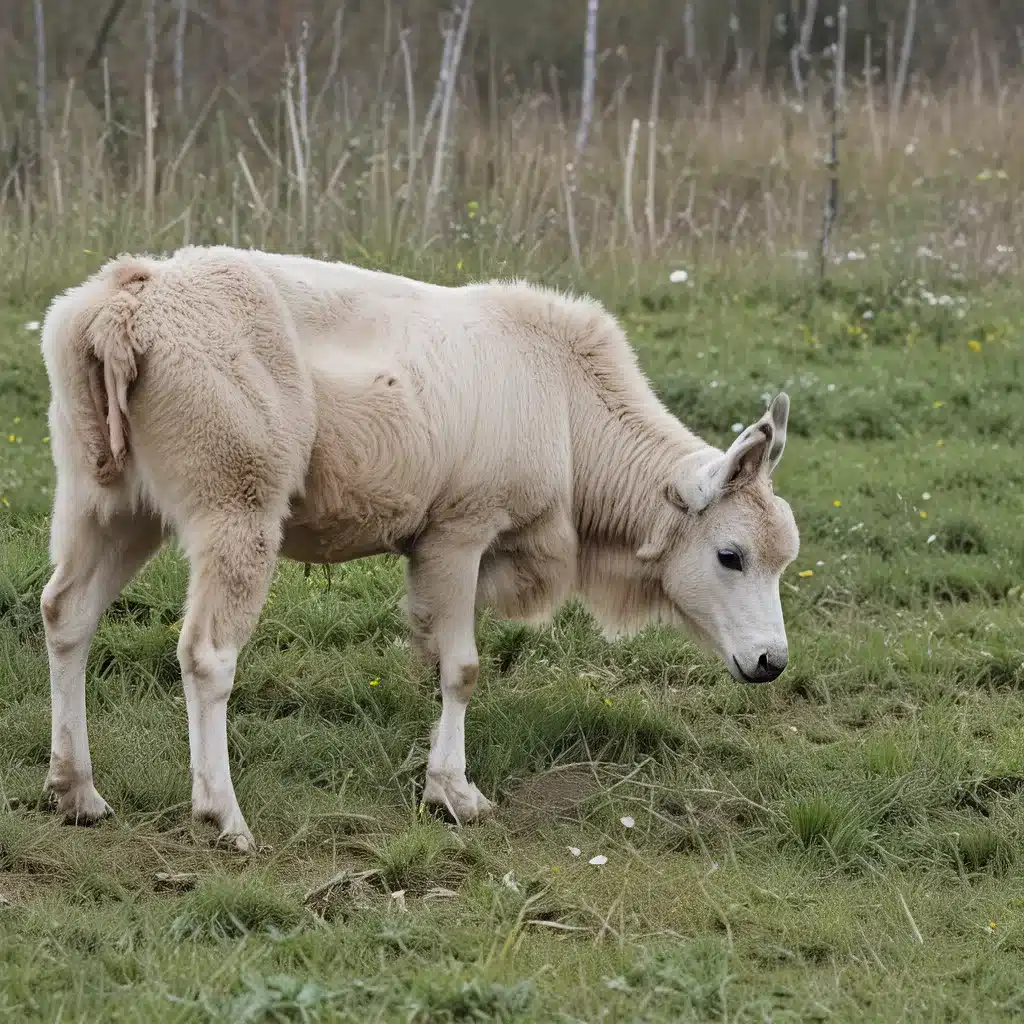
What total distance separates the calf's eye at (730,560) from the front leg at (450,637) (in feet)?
2.84

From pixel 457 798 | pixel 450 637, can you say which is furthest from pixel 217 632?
pixel 457 798

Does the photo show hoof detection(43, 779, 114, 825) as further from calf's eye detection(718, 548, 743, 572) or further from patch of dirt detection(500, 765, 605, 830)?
calf's eye detection(718, 548, 743, 572)

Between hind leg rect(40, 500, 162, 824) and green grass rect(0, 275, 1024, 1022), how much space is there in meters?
0.15

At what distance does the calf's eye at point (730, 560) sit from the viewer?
5.28m

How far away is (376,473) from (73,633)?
42.5 inches

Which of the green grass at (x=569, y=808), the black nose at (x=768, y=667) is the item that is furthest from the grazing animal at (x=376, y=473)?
the green grass at (x=569, y=808)

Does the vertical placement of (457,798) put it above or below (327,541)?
below

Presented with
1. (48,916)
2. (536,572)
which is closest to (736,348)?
(536,572)

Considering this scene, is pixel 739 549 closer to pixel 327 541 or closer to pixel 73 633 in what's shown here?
pixel 327 541

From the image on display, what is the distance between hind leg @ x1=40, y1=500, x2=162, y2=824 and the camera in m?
4.68

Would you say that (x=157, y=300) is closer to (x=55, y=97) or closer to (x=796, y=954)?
(x=796, y=954)

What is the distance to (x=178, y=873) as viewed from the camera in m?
4.32

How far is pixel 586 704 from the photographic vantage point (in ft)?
18.6

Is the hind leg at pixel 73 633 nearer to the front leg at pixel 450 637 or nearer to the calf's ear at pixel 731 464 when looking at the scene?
the front leg at pixel 450 637
